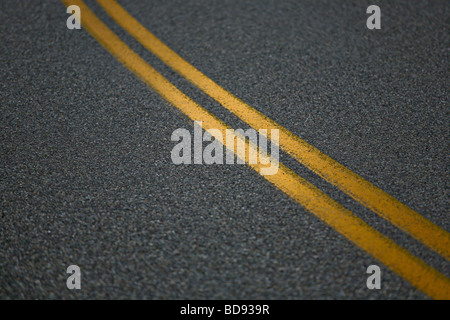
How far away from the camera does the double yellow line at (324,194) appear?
2300mm

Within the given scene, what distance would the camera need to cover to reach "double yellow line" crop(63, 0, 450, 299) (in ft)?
7.55

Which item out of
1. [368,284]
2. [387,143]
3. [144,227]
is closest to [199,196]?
[144,227]

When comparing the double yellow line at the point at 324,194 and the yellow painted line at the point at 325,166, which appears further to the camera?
the yellow painted line at the point at 325,166

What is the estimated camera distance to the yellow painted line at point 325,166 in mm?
2453

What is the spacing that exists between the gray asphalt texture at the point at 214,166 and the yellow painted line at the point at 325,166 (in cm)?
6

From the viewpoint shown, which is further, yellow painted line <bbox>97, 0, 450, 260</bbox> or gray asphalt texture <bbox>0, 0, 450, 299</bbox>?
yellow painted line <bbox>97, 0, 450, 260</bbox>

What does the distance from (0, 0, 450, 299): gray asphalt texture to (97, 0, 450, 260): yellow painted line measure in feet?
0.21

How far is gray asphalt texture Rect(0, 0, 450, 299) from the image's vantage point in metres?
2.31

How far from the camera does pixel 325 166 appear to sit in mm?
2877

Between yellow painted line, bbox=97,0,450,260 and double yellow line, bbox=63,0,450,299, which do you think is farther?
yellow painted line, bbox=97,0,450,260

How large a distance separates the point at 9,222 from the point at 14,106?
50.8 inches
